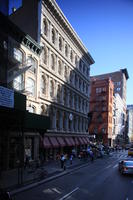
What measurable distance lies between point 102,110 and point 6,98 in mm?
68212

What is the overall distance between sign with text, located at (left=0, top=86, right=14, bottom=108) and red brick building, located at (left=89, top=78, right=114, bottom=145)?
65.2 m

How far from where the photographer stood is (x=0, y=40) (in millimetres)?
21688

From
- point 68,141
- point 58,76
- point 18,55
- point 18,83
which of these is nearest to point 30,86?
point 18,83

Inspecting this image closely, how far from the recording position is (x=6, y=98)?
15734 millimetres

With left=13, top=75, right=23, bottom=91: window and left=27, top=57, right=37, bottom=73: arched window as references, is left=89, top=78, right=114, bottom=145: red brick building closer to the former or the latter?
left=27, top=57, right=37, bottom=73: arched window

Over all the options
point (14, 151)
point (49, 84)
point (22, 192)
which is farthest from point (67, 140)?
point (22, 192)

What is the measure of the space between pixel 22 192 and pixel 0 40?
14265 millimetres

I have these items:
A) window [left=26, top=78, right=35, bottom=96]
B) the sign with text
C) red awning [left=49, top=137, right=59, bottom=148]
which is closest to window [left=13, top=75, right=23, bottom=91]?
window [left=26, top=78, right=35, bottom=96]

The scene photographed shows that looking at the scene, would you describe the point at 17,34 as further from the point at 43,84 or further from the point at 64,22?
the point at 64,22

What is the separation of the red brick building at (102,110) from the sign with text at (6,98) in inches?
2568

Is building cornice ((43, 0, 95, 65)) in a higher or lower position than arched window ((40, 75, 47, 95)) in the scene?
higher

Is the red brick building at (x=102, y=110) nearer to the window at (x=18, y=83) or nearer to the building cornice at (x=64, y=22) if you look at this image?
the building cornice at (x=64, y=22)

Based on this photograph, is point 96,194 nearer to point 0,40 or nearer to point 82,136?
point 0,40

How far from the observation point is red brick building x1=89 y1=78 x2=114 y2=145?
80.8 metres
